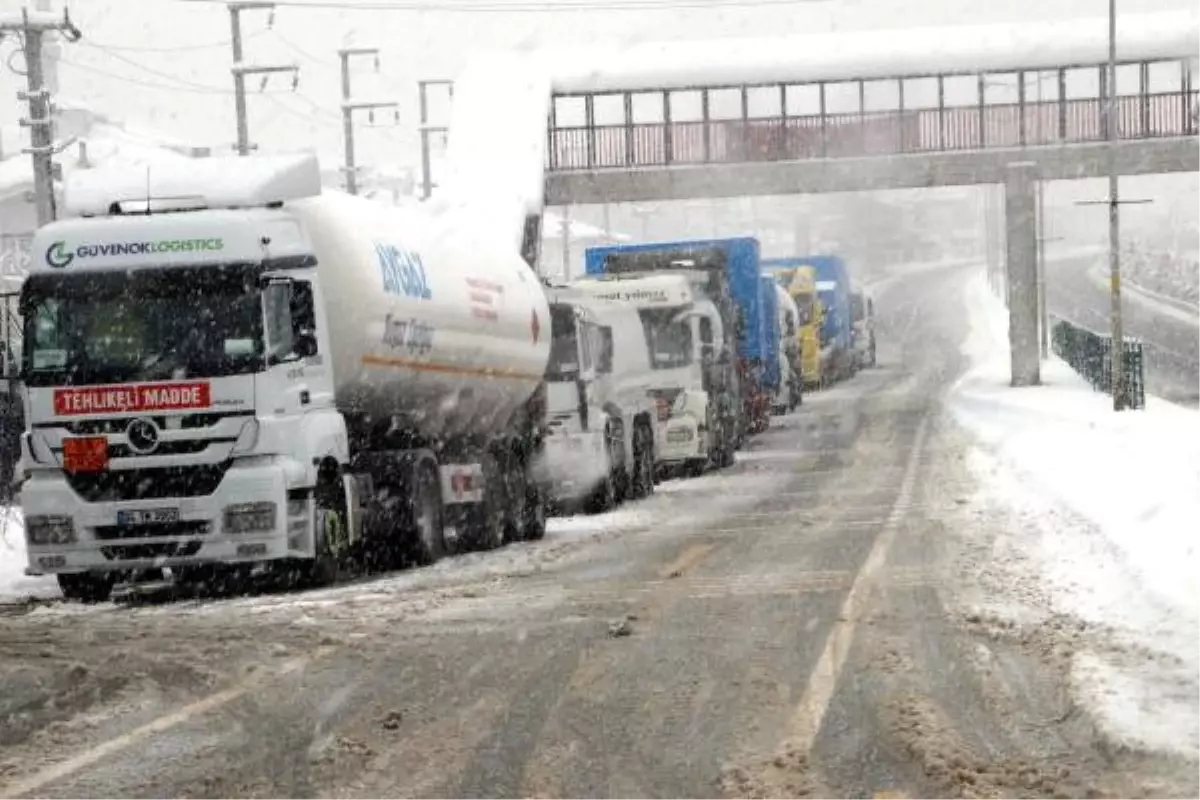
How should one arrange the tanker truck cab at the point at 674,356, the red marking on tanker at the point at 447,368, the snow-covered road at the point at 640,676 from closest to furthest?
the snow-covered road at the point at 640,676 < the red marking on tanker at the point at 447,368 < the tanker truck cab at the point at 674,356

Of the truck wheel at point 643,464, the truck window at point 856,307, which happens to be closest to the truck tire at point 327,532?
the truck wheel at point 643,464

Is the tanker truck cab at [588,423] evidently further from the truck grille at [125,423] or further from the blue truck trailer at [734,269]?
the blue truck trailer at [734,269]

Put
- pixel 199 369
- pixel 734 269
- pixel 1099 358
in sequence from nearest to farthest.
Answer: pixel 199 369, pixel 734 269, pixel 1099 358

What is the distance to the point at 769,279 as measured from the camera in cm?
4316

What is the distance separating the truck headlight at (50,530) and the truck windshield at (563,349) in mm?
8727

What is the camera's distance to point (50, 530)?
54.3 feet

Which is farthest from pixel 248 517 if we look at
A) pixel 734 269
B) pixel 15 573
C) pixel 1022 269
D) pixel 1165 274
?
pixel 1165 274

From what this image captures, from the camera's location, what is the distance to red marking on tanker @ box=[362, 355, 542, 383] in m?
17.9

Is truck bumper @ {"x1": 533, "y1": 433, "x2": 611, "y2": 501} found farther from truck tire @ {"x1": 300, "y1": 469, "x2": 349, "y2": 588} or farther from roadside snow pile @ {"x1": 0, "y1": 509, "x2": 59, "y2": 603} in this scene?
truck tire @ {"x1": 300, "y1": 469, "x2": 349, "y2": 588}

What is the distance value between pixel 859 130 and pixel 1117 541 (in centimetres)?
3808

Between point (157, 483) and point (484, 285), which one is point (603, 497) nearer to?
point (484, 285)

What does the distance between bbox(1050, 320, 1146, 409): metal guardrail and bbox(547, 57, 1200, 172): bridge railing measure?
5410 mm

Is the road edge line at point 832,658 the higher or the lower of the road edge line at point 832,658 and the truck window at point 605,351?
the lower

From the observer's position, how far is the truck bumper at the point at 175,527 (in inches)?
643
